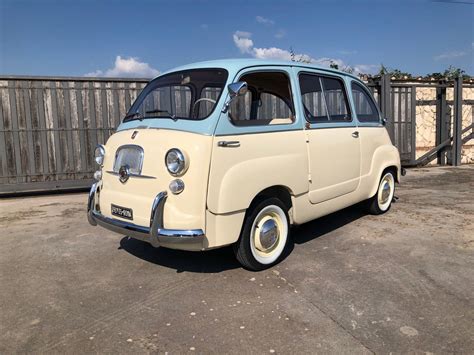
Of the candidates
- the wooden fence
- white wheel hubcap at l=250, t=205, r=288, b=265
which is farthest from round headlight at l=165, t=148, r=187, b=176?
the wooden fence

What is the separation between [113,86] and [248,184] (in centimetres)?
614

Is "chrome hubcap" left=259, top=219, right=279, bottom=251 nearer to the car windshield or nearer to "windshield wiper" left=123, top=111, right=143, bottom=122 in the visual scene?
the car windshield

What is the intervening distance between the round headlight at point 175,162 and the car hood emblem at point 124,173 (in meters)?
0.56

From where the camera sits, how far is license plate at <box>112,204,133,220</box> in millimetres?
3939

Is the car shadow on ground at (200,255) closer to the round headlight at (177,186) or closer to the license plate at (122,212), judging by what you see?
the license plate at (122,212)

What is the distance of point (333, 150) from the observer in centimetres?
493

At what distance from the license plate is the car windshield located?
0.96m

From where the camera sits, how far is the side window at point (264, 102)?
4.14m

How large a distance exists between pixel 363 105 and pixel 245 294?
3.42 meters

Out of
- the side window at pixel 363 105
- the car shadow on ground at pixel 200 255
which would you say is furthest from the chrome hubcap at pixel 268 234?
the side window at pixel 363 105

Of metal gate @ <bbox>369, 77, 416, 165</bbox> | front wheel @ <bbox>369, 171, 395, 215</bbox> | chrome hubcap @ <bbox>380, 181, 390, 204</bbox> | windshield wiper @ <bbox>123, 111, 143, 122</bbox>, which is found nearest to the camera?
windshield wiper @ <bbox>123, 111, 143, 122</bbox>

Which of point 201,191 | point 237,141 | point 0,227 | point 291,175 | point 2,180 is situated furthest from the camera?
point 2,180

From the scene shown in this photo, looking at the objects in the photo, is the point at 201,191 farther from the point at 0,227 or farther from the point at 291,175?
the point at 0,227

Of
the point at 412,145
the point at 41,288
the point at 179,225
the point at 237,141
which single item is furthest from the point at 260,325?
the point at 412,145
